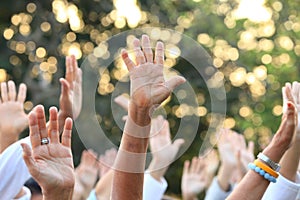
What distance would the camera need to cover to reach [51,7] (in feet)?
42.0

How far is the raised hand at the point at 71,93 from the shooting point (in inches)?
147

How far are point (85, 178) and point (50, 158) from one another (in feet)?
10.1

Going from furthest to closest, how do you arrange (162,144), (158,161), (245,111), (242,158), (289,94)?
(245,111) < (242,158) < (162,144) < (158,161) < (289,94)

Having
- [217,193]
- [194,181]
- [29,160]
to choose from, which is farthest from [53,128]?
[194,181]

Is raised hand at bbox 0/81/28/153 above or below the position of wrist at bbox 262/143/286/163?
above

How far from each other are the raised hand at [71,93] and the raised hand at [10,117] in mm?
394

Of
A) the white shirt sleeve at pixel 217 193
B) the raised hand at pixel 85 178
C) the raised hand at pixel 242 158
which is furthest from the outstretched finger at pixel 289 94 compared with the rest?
the raised hand at pixel 85 178

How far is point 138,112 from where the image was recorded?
105 inches

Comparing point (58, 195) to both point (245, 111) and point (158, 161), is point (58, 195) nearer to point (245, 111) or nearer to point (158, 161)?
point (158, 161)

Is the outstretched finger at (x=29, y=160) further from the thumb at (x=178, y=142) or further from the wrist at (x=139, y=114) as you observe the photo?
the thumb at (x=178, y=142)

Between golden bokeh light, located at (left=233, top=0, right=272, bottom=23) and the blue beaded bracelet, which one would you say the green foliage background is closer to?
golden bokeh light, located at (left=233, top=0, right=272, bottom=23)

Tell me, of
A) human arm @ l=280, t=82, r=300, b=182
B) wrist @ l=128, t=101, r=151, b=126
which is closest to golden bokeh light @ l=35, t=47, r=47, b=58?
human arm @ l=280, t=82, r=300, b=182

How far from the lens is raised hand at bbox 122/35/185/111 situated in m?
2.66

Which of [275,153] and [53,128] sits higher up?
[53,128]
